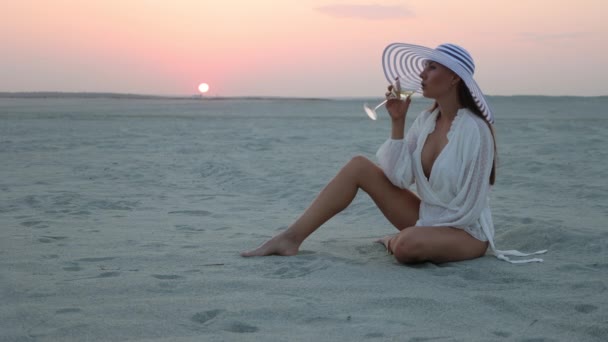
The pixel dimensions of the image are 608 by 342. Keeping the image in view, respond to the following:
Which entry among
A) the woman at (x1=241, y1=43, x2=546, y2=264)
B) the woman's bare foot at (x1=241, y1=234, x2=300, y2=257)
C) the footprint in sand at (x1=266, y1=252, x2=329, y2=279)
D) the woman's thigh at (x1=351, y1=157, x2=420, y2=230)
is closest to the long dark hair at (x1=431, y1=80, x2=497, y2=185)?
the woman at (x1=241, y1=43, x2=546, y2=264)

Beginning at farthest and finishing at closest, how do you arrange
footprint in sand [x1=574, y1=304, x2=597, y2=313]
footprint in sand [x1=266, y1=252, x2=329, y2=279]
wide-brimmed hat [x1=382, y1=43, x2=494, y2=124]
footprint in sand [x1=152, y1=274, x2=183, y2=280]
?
1. wide-brimmed hat [x1=382, y1=43, x2=494, y2=124]
2. footprint in sand [x1=266, y1=252, x2=329, y2=279]
3. footprint in sand [x1=152, y1=274, x2=183, y2=280]
4. footprint in sand [x1=574, y1=304, x2=597, y2=313]

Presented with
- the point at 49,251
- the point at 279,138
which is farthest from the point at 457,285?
the point at 279,138

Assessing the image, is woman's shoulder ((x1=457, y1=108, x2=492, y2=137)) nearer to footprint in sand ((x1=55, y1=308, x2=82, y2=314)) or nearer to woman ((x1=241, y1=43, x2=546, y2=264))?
woman ((x1=241, y1=43, x2=546, y2=264))

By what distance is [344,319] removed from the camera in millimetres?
2854

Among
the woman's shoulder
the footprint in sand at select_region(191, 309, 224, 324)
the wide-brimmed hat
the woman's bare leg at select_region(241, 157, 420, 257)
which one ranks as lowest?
the footprint in sand at select_region(191, 309, 224, 324)

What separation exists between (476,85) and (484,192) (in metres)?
0.58

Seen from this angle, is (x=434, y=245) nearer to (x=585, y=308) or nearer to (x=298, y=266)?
(x=298, y=266)

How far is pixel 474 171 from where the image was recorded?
3.67m

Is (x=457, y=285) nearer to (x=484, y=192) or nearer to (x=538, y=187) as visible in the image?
(x=484, y=192)

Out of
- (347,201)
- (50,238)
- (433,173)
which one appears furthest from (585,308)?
(50,238)

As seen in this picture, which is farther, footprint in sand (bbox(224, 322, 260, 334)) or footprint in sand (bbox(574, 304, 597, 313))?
footprint in sand (bbox(574, 304, 597, 313))

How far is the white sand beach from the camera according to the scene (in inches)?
109

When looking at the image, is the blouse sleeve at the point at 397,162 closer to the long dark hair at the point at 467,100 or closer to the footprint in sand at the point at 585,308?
the long dark hair at the point at 467,100

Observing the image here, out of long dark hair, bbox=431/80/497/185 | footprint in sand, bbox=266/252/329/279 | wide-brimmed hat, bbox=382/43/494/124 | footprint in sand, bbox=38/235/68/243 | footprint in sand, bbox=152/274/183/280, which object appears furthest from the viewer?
footprint in sand, bbox=38/235/68/243
